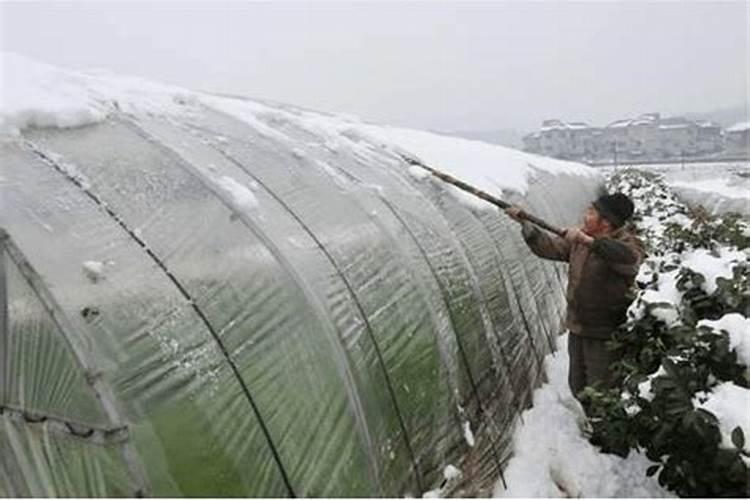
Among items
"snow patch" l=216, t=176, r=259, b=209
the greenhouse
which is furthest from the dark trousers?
"snow patch" l=216, t=176, r=259, b=209

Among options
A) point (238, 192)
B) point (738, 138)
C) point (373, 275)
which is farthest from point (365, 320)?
point (738, 138)

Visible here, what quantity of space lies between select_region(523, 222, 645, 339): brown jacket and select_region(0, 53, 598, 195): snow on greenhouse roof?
2307mm

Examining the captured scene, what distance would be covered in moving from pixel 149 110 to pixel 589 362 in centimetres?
369

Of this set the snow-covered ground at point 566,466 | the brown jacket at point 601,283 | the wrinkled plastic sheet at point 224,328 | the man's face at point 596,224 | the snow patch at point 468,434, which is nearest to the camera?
the wrinkled plastic sheet at point 224,328

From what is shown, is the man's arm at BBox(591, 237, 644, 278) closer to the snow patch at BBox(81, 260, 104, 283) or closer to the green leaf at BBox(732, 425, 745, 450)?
the green leaf at BBox(732, 425, 745, 450)

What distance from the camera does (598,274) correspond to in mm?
5051

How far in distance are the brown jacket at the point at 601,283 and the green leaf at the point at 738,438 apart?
163cm

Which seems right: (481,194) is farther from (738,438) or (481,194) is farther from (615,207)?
(738,438)

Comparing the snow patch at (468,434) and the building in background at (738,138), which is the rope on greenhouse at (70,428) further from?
the building in background at (738,138)

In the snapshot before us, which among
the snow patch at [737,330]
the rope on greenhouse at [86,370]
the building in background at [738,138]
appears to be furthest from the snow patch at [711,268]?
the building in background at [738,138]

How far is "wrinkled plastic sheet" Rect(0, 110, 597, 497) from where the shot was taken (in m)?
2.61

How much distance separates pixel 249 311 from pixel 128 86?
8.96ft

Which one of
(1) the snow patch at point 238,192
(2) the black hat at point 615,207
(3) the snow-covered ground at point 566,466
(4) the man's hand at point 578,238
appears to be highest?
(1) the snow patch at point 238,192

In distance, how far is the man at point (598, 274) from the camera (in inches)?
195
